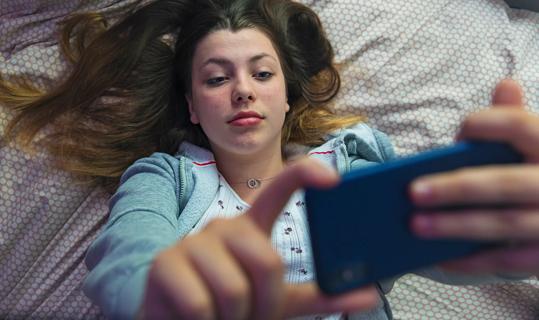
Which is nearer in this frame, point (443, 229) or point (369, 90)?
point (443, 229)

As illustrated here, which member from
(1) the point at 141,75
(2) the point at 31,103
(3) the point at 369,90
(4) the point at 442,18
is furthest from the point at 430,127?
(2) the point at 31,103

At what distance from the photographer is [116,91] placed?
129 centimetres

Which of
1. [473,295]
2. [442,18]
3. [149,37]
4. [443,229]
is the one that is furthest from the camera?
[442,18]

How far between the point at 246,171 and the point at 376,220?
2.09 ft

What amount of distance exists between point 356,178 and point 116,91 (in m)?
0.89

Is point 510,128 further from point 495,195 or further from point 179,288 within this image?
point 179,288

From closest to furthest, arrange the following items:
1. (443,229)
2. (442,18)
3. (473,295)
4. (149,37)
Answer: (443,229), (473,295), (149,37), (442,18)

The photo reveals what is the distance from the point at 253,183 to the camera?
115 cm

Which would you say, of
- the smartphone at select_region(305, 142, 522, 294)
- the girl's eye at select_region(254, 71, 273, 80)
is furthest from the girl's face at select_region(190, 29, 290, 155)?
the smartphone at select_region(305, 142, 522, 294)

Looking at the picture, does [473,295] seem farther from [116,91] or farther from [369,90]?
[116,91]

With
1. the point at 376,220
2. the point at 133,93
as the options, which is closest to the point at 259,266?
the point at 376,220

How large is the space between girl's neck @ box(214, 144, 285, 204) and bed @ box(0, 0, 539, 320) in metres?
0.27

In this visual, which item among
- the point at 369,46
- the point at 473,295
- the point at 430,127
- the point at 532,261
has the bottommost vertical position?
the point at 473,295

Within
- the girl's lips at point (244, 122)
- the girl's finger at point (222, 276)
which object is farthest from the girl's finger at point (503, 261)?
the girl's lips at point (244, 122)
